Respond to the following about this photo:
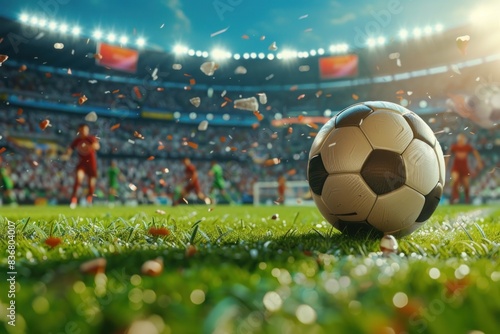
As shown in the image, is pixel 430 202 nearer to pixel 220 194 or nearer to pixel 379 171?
pixel 379 171

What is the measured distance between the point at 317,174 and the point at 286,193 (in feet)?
81.0

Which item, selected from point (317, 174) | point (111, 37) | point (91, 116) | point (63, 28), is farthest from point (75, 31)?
point (317, 174)

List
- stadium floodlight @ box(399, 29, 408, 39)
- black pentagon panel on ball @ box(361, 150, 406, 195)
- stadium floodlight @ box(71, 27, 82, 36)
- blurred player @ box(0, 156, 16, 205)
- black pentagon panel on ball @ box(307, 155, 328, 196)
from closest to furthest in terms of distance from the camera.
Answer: black pentagon panel on ball @ box(361, 150, 406, 195), black pentagon panel on ball @ box(307, 155, 328, 196), blurred player @ box(0, 156, 16, 205), stadium floodlight @ box(71, 27, 82, 36), stadium floodlight @ box(399, 29, 408, 39)

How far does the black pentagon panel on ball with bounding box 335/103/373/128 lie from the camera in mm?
3531

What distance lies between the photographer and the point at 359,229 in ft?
11.6

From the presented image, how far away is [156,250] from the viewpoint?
2633 mm

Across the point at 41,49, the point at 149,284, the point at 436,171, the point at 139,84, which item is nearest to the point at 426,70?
the point at 139,84

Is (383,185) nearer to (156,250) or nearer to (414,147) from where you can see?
(414,147)

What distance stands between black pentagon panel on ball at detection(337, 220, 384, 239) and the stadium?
0.22ft

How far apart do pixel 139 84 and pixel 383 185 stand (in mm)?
37589

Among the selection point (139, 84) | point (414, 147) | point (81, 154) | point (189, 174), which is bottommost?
point (189, 174)

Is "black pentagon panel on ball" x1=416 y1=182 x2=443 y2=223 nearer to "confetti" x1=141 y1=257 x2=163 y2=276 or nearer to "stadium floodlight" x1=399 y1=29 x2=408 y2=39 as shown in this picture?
"confetti" x1=141 y1=257 x2=163 y2=276

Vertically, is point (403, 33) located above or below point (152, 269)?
above

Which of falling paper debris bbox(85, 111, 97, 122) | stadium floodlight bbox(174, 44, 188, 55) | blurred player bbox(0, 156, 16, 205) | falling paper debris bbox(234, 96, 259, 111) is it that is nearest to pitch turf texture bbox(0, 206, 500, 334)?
falling paper debris bbox(234, 96, 259, 111)
